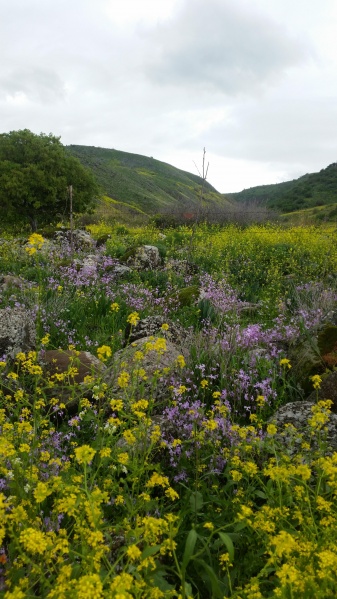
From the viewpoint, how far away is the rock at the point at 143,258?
9.45 m

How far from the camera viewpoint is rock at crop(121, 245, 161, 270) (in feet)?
31.0

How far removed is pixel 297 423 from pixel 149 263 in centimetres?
691

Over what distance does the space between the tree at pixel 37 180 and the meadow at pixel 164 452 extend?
38.6ft

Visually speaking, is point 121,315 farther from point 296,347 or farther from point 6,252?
point 6,252

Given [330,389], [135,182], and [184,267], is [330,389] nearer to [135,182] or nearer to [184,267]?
[184,267]

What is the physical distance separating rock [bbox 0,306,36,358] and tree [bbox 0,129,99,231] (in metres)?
16.0

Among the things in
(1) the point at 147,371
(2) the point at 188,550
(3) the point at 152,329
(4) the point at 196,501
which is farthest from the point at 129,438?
(3) the point at 152,329

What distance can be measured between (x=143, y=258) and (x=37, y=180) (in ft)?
44.8

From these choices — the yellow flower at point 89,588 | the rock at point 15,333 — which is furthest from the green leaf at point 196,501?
the rock at point 15,333

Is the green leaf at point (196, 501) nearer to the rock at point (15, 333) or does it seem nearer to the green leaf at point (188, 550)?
the green leaf at point (188, 550)

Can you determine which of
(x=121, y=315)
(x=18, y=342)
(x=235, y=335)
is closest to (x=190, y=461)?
(x=235, y=335)

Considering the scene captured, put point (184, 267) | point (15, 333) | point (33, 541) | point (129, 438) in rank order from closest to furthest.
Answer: point (33, 541) < point (129, 438) < point (15, 333) < point (184, 267)

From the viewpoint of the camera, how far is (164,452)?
117 inches

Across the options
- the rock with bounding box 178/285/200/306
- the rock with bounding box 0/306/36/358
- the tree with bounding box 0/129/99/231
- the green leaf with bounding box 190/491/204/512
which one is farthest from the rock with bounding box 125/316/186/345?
the tree with bounding box 0/129/99/231
